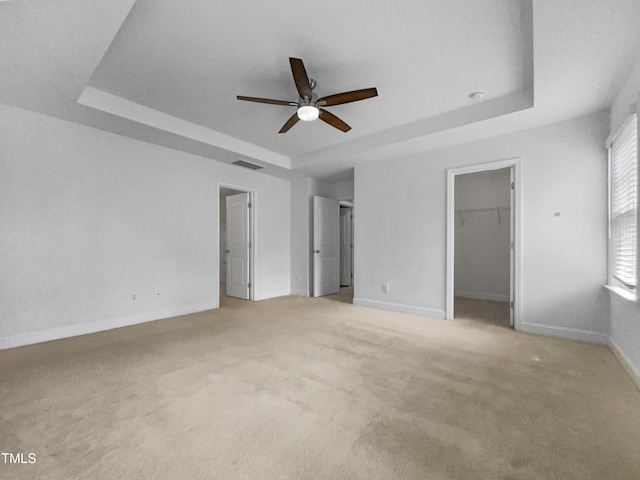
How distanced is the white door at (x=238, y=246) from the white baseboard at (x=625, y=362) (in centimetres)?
514

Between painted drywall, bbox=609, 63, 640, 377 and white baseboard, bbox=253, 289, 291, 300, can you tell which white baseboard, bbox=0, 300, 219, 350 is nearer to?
white baseboard, bbox=253, 289, 291, 300

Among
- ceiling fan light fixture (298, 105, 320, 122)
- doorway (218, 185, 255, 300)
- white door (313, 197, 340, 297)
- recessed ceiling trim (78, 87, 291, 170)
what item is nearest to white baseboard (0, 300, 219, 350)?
doorway (218, 185, 255, 300)

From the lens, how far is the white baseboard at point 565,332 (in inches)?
121

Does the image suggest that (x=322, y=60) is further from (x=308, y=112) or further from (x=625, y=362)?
(x=625, y=362)

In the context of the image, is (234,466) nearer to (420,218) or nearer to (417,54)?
(417,54)

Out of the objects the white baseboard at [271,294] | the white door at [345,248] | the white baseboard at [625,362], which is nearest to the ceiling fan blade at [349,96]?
the white baseboard at [625,362]

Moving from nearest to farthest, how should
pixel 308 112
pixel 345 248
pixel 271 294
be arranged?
1. pixel 308 112
2. pixel 271 294
3. pixel 345 248

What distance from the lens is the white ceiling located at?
1.89 metres

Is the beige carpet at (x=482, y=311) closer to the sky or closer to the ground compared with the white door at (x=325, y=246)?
closer to the ground

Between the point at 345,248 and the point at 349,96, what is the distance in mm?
5259

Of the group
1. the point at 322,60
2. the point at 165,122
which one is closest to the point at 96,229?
the point at 165,122

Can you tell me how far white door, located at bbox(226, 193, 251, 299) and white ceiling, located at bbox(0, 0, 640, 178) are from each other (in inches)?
79.4

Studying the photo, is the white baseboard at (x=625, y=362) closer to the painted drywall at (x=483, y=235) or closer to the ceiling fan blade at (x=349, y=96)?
the painted drywall at (x=483, y=235)

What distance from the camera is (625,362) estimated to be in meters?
2.47
